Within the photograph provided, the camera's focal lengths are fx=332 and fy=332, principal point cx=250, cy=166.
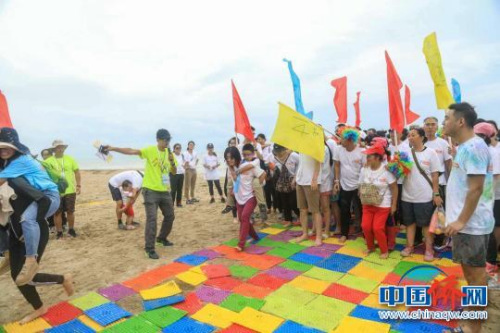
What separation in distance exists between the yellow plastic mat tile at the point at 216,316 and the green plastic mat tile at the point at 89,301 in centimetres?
117

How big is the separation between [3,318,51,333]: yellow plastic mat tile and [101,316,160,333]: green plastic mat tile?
68cm

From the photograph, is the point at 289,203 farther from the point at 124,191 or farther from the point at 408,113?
the point at 124,191

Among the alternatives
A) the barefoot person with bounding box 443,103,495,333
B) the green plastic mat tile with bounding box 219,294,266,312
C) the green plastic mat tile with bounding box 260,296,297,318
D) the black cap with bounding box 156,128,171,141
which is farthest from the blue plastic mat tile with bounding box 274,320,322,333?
the black cap with bounding box 156,128,171,141

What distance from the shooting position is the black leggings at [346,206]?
562 cm

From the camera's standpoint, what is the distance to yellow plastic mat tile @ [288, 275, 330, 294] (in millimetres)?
4023

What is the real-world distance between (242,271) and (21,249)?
265 centimetres

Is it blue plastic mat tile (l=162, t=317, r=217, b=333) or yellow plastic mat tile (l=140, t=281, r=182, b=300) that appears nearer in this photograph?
blue plastic mat tile (l=162, t=317, r=217, b=333)

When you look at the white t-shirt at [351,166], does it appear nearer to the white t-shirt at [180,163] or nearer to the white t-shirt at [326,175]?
the white t-shirt at [326,175]

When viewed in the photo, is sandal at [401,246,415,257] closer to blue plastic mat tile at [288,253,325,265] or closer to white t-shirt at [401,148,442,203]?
white t-shirt at [401,148,442,203]

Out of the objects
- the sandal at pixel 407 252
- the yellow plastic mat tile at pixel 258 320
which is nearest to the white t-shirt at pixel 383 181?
the sandal at pixel 407 252

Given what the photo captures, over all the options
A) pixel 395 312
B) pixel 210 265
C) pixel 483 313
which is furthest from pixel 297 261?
pixel 483 313

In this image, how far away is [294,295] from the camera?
389 cm

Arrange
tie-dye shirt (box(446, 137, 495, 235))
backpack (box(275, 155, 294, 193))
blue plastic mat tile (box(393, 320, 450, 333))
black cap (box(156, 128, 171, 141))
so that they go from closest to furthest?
tie-dye shirt (box(446, 137, 495, 235)), blue plastic mat tile (box(393, 320, 450, 333)), black cap (box(156, 128, 171, 141)), backpack (box(275, 155, 294, 193))

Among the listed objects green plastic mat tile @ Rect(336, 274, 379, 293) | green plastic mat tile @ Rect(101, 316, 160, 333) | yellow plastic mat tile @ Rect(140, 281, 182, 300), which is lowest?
green plastic mat tile @ Rect(101, 316, 160, 333)
